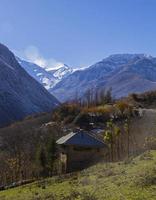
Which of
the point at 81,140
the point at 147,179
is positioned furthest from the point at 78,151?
the point at 147,179

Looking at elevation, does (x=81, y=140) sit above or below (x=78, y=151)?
above

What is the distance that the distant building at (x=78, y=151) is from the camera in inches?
2648

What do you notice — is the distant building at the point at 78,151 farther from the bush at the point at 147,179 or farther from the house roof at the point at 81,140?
the bush at the point at 147,179

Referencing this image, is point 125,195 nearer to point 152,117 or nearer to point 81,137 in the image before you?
point 81,137

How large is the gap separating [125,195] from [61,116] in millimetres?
152171

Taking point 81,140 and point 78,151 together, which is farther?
point 78,151

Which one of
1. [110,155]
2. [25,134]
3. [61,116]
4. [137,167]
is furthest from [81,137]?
[61,116]

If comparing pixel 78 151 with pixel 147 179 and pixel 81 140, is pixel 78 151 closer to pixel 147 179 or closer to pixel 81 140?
pixel 81 140

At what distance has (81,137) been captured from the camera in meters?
67.8

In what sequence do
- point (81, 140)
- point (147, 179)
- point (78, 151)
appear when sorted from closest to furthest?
point (147, 179) → point (81, 140) → point (78, 151)

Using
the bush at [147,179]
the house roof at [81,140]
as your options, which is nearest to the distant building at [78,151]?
the house roof at [81,140]

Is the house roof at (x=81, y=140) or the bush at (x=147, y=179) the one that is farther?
the house roof at (x=81, y=140)

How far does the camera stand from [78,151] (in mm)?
67875

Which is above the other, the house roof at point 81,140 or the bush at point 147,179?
the house roof at point 81,140
